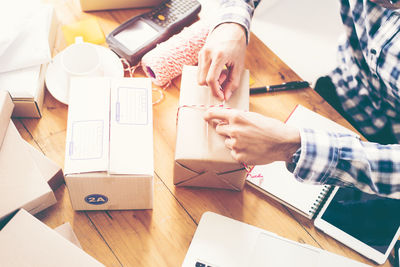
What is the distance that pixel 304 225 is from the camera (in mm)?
757

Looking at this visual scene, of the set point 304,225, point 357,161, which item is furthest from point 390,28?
point 304,225

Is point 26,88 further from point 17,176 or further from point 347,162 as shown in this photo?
point 347,162

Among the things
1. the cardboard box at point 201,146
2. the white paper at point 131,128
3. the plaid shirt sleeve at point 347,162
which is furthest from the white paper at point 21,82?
the plaid shirt sleeve at point 347,162

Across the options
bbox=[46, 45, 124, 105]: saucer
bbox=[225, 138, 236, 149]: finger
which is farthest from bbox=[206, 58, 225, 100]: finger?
bbox=[46, 45, 124, 105]: saucer

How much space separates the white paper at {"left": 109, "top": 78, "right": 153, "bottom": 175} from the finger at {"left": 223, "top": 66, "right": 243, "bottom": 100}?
17 cm

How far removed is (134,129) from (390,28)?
61 centimetres

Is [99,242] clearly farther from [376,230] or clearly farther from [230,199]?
[376,230]

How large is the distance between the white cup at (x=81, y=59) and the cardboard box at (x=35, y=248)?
345mm

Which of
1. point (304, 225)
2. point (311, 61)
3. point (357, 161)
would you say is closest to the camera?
point (357, 161)

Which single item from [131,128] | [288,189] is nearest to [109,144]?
[131,128]

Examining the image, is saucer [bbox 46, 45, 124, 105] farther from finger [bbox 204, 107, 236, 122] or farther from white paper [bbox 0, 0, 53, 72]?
finger [bbox 204, 107, 236, 122]

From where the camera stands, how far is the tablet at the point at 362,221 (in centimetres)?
72

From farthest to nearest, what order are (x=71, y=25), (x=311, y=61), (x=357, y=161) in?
(x=311, y=61) < (x=71, y=25) < (x=357, y=161)

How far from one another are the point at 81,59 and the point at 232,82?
14.1 inches
